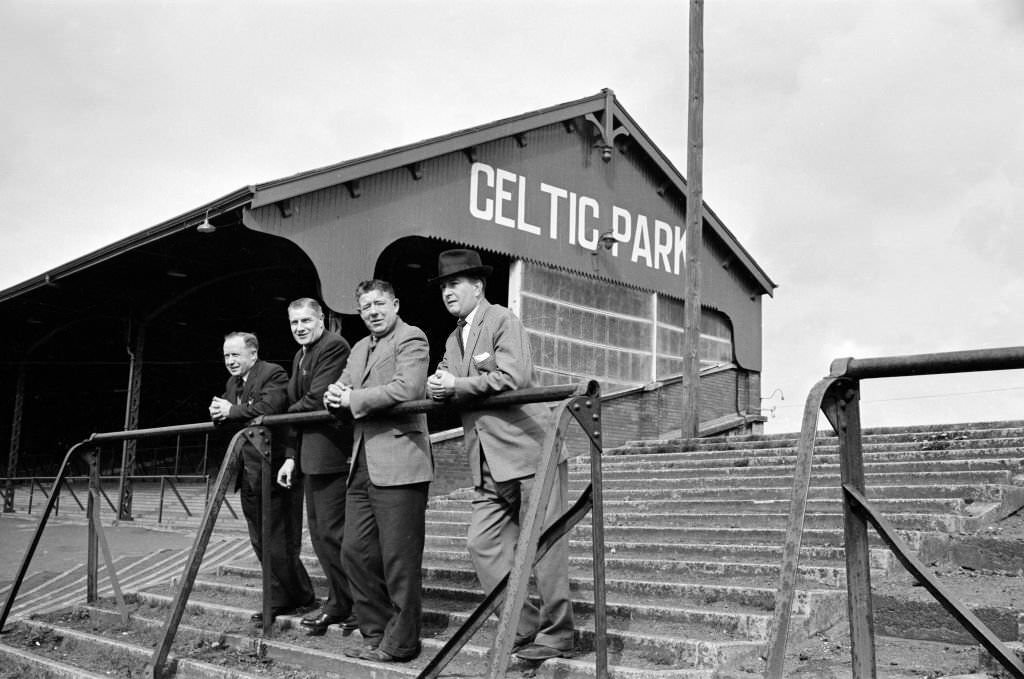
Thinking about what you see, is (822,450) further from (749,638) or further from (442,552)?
(749,638)

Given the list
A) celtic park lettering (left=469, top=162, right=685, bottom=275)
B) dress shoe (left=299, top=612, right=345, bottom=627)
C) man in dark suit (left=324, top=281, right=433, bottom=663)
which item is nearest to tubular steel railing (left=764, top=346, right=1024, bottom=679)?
man in dark suit (left=324, top=281, right=433, bottom=663)

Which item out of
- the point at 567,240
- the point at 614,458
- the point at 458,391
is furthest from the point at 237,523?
the point at 458,391

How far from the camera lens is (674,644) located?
423 cm

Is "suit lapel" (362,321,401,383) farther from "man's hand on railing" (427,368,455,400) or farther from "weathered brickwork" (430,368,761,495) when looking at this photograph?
"weathered brickwork" (430,368,761,495)

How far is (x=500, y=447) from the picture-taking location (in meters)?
4.45

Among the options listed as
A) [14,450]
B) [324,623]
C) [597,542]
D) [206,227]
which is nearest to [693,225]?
[206,227]

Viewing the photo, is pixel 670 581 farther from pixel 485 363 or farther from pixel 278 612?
pixel 278 612

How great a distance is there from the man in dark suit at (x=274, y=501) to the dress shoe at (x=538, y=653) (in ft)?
6.53

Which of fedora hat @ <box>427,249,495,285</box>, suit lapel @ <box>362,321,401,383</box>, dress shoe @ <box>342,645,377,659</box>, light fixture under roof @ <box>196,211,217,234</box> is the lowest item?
dress shoe @ <box>342,645,377,659</box>

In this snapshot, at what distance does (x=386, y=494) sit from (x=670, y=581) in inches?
70.2

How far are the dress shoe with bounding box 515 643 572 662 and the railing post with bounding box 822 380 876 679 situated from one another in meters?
1.46

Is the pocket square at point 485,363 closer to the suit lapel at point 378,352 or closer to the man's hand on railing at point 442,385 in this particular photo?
the man's hand on railing at point 442,385

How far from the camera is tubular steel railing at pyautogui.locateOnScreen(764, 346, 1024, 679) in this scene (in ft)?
9.01

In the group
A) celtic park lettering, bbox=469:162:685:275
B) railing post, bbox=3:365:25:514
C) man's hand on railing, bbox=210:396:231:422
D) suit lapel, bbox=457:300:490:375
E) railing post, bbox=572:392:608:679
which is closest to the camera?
railing post, bbox=572:392:608:679
